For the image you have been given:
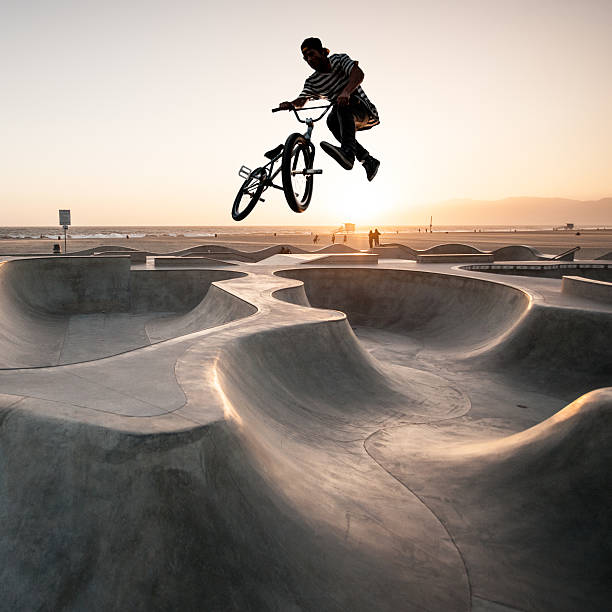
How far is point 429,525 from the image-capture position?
14.8 ft

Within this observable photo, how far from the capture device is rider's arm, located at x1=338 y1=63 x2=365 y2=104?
22.1 feet

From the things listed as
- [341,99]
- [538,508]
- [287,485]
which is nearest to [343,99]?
[341,99]

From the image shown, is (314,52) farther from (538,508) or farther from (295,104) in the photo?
(538,508)

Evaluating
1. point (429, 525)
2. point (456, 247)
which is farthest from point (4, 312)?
point (456, 247)

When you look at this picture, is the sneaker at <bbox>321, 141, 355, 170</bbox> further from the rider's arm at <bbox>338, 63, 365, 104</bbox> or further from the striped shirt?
Result: the rider's arm at <bbox>338, 63, 365, 104</bbox>

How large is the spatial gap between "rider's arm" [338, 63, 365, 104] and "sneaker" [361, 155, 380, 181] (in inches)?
59.1

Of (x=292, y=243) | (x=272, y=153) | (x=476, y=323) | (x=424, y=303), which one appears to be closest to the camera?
(x=272, y=153)

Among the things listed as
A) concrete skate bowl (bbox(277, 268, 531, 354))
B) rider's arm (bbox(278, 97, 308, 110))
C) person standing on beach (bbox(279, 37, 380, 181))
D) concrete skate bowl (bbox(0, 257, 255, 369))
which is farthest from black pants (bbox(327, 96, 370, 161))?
concrete skate bowl (bbox(277, 268, 531, 354))

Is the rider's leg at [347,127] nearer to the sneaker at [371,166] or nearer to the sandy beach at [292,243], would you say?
the sneaker at [371,166]

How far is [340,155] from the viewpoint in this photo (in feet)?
25.7

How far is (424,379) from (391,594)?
715cm

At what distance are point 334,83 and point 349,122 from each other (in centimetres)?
72

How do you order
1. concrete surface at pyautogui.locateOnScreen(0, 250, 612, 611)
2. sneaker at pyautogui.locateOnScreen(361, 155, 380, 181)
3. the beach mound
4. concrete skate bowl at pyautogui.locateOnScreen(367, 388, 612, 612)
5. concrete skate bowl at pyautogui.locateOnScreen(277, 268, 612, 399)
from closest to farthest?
concrete surface at pyautogui.locateOnScreen(0, 250, 612, 611)
concrete skate bowl at pyautogui.locateOnScreen(367, 388, 612, 612)
sneaker at pyautogui.locateOnScreen(361, 155, 380, 181)
concrete skate bowl at pyautogui.locateOnScreen(277, 268, 612, 399)
the beach mound

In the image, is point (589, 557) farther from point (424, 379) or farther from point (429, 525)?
point (424, 379)
